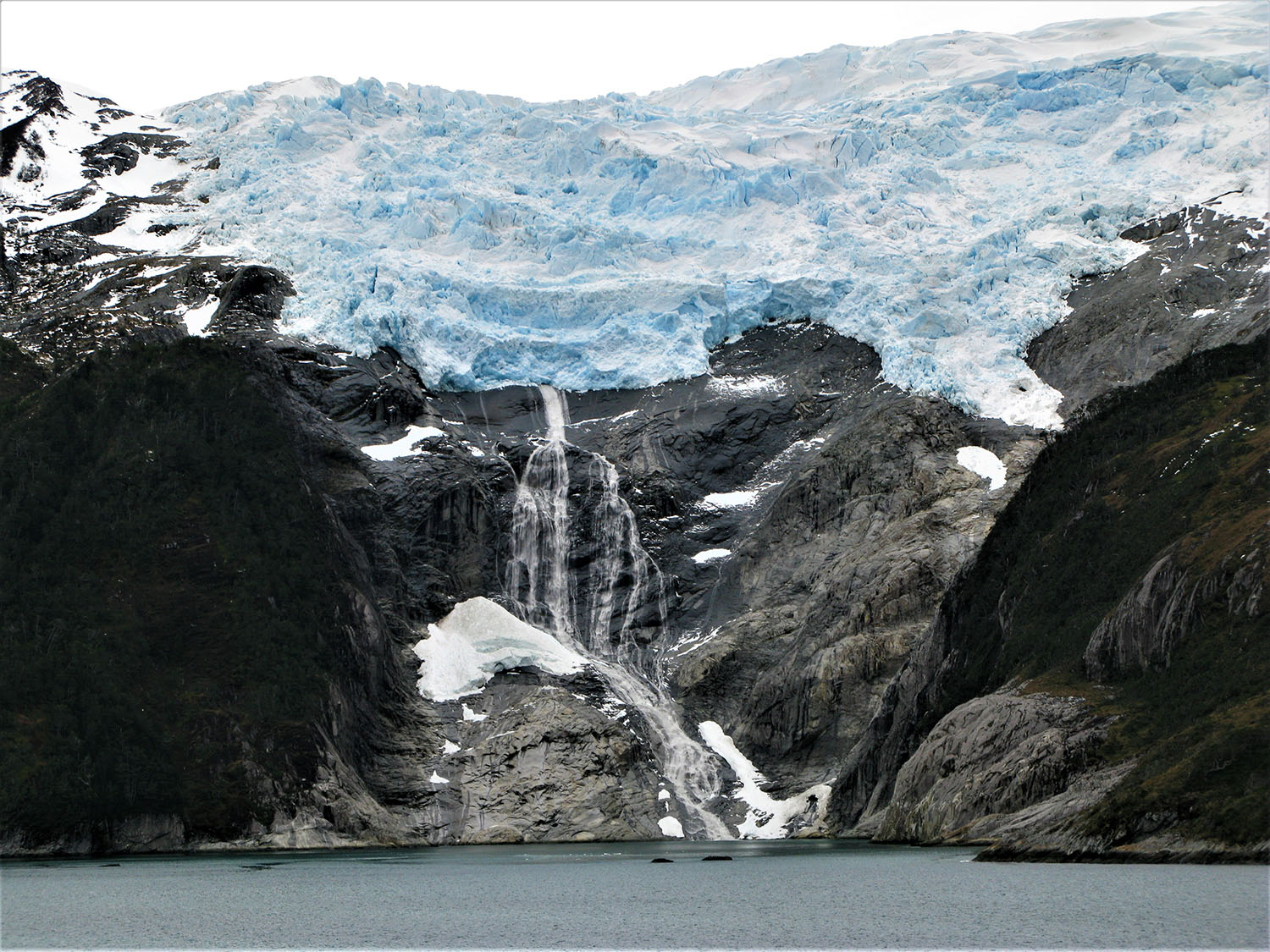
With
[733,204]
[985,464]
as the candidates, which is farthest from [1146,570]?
[733,204]

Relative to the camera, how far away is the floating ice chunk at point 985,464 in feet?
380

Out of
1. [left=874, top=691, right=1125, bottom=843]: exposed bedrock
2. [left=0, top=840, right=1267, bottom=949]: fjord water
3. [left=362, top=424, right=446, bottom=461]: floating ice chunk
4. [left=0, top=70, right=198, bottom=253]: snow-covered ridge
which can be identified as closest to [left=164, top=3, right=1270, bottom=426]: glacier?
[left=0, top=70, right=198, bottom=253]: snow-covered ridge

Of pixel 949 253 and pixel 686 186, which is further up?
pixel 686 186

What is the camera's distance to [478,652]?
115m

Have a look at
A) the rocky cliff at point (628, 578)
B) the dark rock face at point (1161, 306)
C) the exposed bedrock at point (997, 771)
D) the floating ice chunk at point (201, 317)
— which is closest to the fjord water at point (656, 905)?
the exposed bedrock at point (997, 771)

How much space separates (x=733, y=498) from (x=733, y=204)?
121 feet

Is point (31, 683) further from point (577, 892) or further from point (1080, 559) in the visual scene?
point (1080, 559)

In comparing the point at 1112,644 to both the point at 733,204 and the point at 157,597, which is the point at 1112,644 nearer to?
the point at 157,597

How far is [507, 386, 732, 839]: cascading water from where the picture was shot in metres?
119

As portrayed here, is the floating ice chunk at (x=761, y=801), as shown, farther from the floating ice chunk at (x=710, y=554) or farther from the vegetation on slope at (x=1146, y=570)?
the floating ice chunk at (x=710, y=554)

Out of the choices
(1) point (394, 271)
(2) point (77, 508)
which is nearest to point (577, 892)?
(2) point (77, 508)

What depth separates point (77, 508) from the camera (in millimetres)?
101938

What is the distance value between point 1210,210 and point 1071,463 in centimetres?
4746

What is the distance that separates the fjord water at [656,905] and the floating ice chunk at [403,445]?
57.1m
